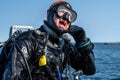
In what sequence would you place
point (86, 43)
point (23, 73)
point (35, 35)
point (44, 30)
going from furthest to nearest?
point (86, 43), point (44, 30), point (35, 35), point (23, 73)

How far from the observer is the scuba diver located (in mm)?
4242

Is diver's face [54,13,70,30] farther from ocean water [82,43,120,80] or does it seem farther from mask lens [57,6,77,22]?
ocean water [82,43,120,80]

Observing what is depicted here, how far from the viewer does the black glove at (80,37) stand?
549 centimetres

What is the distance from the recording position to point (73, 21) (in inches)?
207

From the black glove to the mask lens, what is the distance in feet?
0.89

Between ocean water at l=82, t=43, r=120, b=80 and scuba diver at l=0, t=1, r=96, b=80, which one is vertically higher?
scuba diver at l=0, t=1, r=96, b=80

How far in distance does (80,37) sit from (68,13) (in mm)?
538

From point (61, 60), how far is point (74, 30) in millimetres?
653

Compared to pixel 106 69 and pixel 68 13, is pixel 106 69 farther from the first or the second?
pixel 68 13

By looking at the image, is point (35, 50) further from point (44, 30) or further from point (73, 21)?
point (73, 21)

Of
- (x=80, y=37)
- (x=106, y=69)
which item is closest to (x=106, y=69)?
(x=106, y=69)

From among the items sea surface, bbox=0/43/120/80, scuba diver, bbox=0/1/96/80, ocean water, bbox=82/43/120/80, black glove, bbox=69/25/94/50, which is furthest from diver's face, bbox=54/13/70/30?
ocean water, bbox=82/43/120/80

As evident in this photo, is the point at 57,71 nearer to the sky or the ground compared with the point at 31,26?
nearer to the ground

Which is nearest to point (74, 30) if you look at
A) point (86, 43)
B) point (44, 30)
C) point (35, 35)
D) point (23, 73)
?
point (86, 43)
